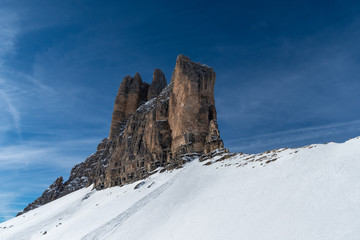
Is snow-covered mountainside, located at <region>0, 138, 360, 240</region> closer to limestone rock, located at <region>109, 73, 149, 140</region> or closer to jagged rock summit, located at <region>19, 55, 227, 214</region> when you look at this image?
jagged rock summit, located at <region>19, 55, 227, 214</region>

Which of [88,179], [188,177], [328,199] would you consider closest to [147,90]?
[88,179]

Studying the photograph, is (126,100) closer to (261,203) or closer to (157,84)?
(157,84)

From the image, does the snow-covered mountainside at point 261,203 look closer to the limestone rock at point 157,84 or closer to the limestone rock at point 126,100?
the limestone rock at point 126,100

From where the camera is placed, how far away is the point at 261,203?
13062 millimetres

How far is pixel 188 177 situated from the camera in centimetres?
2634

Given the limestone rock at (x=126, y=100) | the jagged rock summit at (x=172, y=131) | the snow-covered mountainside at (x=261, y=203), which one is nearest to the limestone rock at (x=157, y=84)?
the limestone rock at (x=126, y=100)

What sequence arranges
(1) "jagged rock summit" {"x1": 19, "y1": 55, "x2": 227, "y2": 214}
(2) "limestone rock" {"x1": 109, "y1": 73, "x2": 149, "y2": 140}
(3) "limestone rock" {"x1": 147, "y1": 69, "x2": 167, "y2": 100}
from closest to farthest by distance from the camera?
(1) "jagged rock summit" {"x1": 19, "y1": 55, "x2": 227, "y2": 214}, (2) "limestone rock" {"x1": 109, "y1": 73, "x2": 149, "y2": 140}, (3) "limestone rock" {"x1": 147, "y1": 69, "x2": 167, "y2": 100}

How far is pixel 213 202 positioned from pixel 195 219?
6.99 feet

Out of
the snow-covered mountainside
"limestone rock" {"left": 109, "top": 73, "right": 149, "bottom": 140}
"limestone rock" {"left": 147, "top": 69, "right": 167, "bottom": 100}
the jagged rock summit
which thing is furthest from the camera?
"limestone rock" {"left": 147, "top": 69, "right": 167, "bottom": 100}

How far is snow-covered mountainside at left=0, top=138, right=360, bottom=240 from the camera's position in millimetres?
9867

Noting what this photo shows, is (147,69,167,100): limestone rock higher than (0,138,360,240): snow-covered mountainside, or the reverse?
(147,69,167,100): limestone rock

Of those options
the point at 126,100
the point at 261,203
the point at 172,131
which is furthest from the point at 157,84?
the point at 261,203

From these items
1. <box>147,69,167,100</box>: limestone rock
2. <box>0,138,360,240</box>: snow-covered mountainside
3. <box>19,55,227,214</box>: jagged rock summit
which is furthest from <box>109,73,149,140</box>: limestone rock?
<box>0,138,360,240</box>: snow-covered mountainside

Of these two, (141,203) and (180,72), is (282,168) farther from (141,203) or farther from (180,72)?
(180,72)
